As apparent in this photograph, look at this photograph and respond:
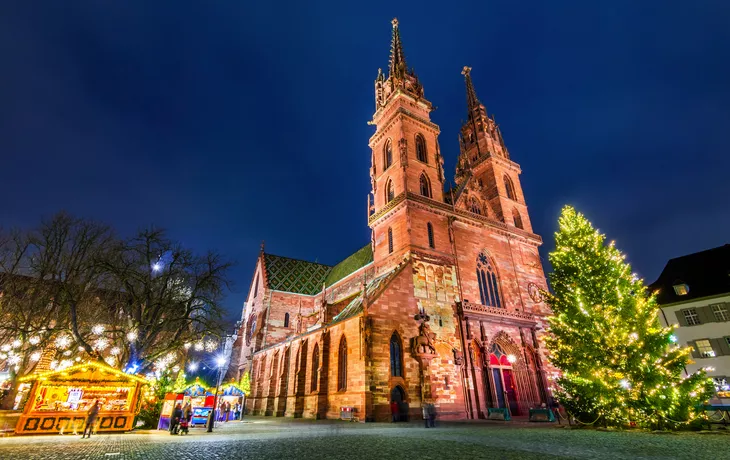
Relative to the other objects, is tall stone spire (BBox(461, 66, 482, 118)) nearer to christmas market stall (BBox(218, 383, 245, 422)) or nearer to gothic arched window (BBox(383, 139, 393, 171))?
gothic arched window (BBox(383, 139, 393, 171))

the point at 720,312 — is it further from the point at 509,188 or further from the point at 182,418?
the point at 182,418

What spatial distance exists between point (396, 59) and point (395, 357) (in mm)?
31999

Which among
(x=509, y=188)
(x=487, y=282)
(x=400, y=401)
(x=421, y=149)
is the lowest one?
(x=400, y=401)

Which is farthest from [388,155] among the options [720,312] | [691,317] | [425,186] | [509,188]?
[720,312]

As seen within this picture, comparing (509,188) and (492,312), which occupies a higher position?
(509,188)

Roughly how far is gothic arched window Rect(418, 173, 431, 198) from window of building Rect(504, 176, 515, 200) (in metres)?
10.0

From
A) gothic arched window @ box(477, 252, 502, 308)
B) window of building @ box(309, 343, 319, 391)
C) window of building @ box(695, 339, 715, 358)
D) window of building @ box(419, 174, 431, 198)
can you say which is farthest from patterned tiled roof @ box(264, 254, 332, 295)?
window of building @ box(695, 339, 715, 358)

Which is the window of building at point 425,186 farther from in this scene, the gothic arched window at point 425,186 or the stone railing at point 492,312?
the stone railing at point 492,312

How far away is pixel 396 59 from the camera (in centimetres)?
3791

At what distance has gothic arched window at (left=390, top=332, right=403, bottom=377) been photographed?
19.5m

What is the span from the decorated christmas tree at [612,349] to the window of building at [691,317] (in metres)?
20.9

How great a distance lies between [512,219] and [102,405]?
3177 cm

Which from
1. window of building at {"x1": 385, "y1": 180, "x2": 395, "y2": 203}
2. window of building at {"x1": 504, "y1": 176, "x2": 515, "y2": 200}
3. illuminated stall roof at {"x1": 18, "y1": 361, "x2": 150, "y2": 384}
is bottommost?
illuminated stall roof at {"x1": 18, "y1": 361, "x2": 150, "y2": 384}

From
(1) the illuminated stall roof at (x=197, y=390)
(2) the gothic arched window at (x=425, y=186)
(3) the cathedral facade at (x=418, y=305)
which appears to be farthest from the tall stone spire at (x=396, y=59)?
(1) the illuminated stall roof at (x=197, y=390)
